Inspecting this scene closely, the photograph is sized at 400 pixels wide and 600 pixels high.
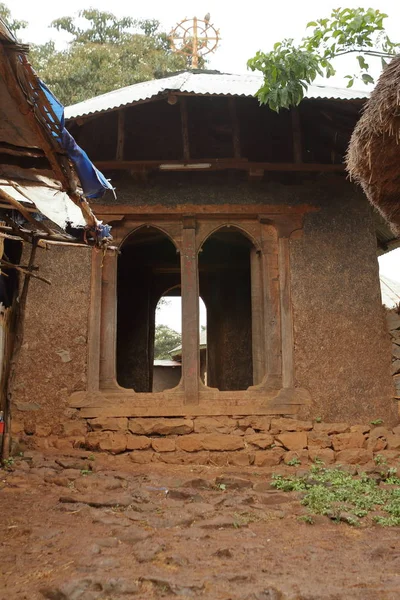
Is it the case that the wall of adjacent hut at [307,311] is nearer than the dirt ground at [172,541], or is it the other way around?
the dirt ground at [172,541]

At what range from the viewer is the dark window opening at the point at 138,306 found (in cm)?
1118

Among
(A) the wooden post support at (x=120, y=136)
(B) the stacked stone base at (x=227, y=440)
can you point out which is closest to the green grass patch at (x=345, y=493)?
(B) the stacked stone base at (x=227, y=440)

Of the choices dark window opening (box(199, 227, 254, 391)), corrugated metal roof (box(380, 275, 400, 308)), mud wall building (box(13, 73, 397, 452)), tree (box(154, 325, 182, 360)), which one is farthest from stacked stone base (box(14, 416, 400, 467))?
tree (box(154, 325, 182, 360))

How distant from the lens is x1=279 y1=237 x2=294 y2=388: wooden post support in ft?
23.5

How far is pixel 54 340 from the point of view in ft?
23.5

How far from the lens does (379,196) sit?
202 inches

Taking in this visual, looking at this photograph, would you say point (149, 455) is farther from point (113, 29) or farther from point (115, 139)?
point (113, 29)

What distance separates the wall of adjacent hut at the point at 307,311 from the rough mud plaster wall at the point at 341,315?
0.04 feet

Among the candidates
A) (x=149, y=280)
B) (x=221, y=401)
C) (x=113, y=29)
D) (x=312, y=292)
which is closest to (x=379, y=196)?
(x=312, y=292)

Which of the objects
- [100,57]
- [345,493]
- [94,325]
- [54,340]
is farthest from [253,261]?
[100,57]

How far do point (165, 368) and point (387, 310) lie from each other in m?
14.1

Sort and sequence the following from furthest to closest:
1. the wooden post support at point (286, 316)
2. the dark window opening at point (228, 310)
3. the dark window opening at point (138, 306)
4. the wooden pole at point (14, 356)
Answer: the dark window opening at point (138, 306) → the dark window opening at point (228, 310) → the wooden post support at point (286, 316) → the wooden pole at point (14, 356)

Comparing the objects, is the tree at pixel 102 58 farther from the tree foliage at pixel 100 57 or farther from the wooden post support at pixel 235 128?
the wooden post support at pixel 235 128

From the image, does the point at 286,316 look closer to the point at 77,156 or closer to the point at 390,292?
the point at 390,292
